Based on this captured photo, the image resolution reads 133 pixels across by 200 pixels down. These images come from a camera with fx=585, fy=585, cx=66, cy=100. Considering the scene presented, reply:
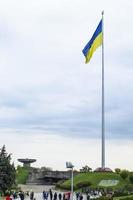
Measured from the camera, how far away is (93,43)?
47.3 m

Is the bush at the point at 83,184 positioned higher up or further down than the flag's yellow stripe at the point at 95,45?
further down

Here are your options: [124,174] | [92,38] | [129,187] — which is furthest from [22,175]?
[92,38]

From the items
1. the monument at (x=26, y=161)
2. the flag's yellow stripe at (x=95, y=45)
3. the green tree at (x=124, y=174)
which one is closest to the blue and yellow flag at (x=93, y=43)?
the flag's yellow stripe at (x=95, y=45)

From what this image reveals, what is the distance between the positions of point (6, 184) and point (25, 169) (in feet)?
181

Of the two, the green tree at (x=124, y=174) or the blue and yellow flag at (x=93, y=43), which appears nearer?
the blue and yellow flag at (x=93, y=43)

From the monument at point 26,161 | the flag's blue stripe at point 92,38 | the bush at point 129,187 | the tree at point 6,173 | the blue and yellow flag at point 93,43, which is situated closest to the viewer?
the blue and yellow flag at point 93,43

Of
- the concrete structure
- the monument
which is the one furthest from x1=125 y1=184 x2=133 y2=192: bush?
the monument

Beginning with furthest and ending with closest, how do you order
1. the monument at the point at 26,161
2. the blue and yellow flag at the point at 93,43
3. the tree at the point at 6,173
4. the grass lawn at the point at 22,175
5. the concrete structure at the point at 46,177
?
the monument at the point at 26,161 → the concrete structure at the point at 46,177 → the grass lawn at the point at 22,175 → the tree at the point at 6,173 → the blue and yellow flag at the point at 93,43

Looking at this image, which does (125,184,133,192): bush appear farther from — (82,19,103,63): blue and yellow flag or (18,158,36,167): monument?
(18,158,36,167): monument

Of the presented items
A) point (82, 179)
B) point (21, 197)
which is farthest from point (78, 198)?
point (82, 179)

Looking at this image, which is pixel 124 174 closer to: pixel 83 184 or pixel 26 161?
pixel 83 184

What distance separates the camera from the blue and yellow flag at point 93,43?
45.7m

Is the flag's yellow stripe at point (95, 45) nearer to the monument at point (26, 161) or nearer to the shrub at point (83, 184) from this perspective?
the shrub at point (83, 184)

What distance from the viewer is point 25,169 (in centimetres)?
10850
